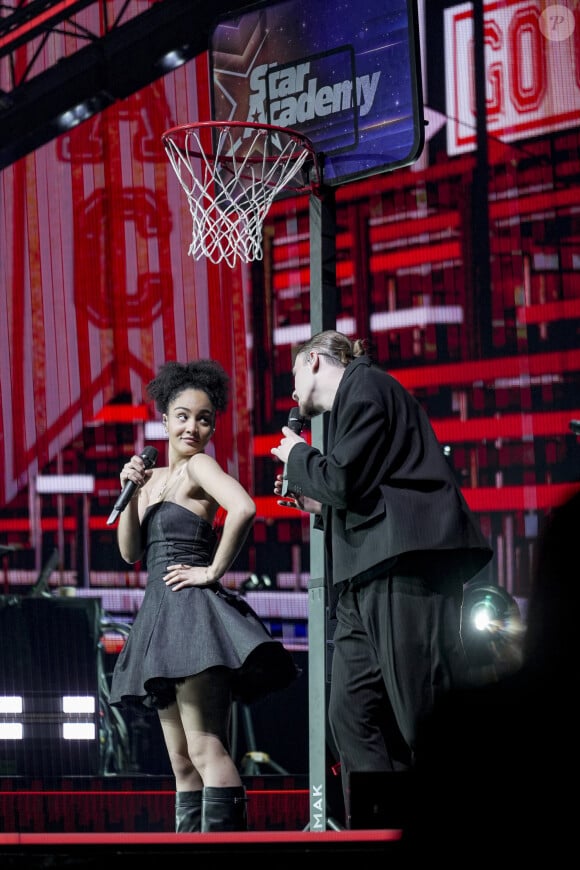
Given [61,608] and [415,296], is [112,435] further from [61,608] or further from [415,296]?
[415,296]

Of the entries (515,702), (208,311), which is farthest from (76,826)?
(515,702)

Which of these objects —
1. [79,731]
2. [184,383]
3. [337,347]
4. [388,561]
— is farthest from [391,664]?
[79,731]

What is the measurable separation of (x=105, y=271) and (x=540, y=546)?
615 cm

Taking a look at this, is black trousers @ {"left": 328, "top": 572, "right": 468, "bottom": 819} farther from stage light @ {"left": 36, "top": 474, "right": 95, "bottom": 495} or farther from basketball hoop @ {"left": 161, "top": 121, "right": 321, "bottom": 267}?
stage light @ {"left": 36, "top": 474, "right": 95, "bottom": 495}

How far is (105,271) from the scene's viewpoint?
684 cm

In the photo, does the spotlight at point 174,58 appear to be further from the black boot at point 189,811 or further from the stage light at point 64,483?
the black boot at point 189,811

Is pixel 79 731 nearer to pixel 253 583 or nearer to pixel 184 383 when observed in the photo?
pixel 253 583

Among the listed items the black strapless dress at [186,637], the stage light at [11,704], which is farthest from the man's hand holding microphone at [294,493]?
the stage light at [11,704]

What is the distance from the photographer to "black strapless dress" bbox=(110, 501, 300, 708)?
3193 mm

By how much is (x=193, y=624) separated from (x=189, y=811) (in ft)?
1.78

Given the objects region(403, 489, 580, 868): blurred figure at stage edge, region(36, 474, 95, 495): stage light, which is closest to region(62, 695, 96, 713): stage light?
region(36, 474, 95, 495): stage light

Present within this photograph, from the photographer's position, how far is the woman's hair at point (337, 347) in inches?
120

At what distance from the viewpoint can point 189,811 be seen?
128 inches

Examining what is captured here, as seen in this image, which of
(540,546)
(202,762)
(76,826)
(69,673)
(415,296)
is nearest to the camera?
(540,546)
